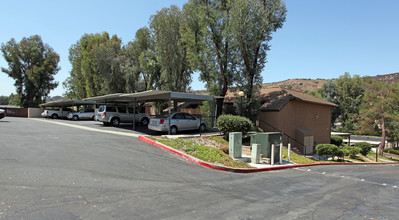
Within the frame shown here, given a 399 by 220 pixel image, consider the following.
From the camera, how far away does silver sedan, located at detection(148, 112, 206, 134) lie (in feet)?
53.1

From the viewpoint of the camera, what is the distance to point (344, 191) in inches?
307

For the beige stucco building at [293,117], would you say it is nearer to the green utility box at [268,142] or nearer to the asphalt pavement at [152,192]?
the green utility box at [268,142]

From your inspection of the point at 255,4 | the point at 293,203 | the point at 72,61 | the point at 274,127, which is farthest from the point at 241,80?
the point at 72,61

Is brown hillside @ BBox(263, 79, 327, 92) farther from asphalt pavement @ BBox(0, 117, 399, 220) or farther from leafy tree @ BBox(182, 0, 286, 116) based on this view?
asphalt pavement @ BBox(0, 117, 399, 220)

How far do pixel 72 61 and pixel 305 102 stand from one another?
4408 centimetres

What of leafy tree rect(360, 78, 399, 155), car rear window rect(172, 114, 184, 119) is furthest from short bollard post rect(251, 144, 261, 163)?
leafy tree rect(360, 78, 399, 155)

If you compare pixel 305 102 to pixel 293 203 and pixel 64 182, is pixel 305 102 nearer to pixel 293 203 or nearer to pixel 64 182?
pixel 293 203

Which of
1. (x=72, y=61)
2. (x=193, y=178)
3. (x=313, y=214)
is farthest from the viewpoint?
(x=72, y=61)

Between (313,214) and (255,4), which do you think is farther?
(255,4)

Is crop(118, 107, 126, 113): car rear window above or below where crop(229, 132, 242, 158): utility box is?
above

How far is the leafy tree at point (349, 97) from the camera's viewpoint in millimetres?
51594

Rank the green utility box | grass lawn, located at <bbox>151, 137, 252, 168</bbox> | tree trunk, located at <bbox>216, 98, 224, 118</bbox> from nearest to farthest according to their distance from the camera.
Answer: grass lawn, located at <bbox>151, 137, 252, 168</bbox> → the green utility box → tree trunk, located at <bbox>216, 98, 224, 118</bbox>

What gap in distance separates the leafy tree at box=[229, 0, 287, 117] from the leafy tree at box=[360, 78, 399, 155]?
861 inches

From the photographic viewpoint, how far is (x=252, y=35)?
20.0 meters
